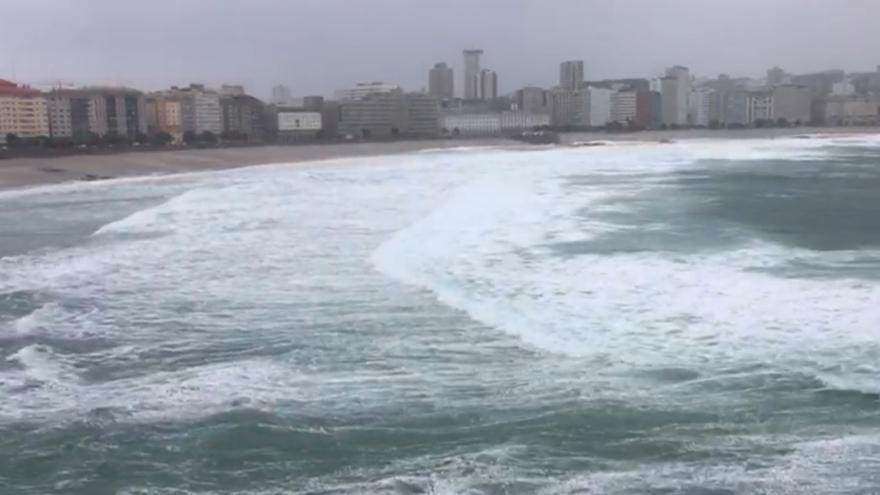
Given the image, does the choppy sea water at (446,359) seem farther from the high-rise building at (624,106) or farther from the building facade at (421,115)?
the high-rise building at (624,106)

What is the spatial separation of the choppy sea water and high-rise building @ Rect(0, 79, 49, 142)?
6677 centimetres

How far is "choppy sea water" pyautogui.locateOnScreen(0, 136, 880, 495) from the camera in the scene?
18.6ft

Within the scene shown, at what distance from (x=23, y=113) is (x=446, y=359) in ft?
265

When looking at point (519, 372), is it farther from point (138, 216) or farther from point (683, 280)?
point (138, 216)

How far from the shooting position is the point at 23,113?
80.8 m

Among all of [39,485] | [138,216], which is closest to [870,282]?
[39,485]

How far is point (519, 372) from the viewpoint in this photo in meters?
7.56

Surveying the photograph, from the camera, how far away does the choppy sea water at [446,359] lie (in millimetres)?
5680

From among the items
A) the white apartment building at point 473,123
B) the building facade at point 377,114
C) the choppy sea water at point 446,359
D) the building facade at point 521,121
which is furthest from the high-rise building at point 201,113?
the choppy sea water at point 446,359

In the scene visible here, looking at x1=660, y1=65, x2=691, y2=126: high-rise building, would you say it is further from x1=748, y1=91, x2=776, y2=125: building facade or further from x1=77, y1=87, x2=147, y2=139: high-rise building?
x1=77, y1=87, x2=147, y2=139: high-rise building

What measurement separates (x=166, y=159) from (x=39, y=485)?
46029 mm

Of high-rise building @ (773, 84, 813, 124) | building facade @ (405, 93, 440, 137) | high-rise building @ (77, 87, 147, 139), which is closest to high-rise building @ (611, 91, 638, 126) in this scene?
high-rise building @ (773, 84, 813, 124)

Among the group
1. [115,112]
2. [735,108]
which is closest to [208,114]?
[115,112]

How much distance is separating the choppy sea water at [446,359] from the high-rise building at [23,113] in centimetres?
6677
